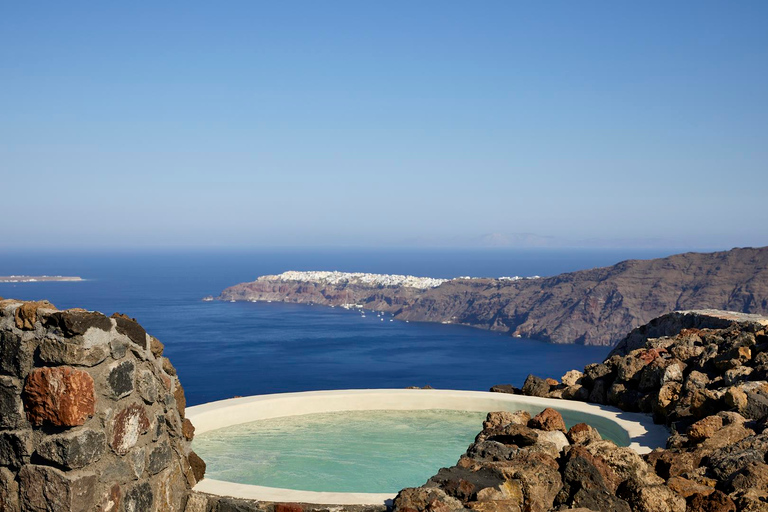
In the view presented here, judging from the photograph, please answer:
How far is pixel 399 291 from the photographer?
11388 cm

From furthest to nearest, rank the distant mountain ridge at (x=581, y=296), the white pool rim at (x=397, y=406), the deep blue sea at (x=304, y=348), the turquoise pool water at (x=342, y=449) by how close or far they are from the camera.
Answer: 1. the distant mountain ridge at (x=581, y=296)
2. the deep blue sea at (x=304, y=348)
3. the white pool rim at (x=397, y=406)
4. the turquoise pool water at (x=342, y=449)

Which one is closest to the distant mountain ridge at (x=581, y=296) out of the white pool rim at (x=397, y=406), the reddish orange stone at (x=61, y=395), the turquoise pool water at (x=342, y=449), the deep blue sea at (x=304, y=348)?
the deep blue sea at (x=304, y=348)

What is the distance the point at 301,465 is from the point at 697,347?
498 centimetres

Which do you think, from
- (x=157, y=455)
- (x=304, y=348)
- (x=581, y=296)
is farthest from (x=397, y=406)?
(x=581, y=296)

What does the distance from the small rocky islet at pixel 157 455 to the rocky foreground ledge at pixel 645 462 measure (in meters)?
0.01

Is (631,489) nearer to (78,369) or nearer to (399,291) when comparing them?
(78,369)

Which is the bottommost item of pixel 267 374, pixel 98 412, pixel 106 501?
pixel 267 374

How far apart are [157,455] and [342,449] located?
8.94ft

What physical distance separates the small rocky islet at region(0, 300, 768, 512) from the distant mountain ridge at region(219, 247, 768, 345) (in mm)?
75404

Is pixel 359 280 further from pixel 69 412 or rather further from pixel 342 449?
pixel 69 412

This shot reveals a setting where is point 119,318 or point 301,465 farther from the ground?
point 119,318

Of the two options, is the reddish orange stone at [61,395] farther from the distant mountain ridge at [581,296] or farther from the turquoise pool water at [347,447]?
the distant mountain ridge at [581,296]

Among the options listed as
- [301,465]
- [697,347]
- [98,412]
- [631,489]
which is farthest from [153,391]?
[697,347]

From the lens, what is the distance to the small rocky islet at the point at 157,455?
3834 mm
